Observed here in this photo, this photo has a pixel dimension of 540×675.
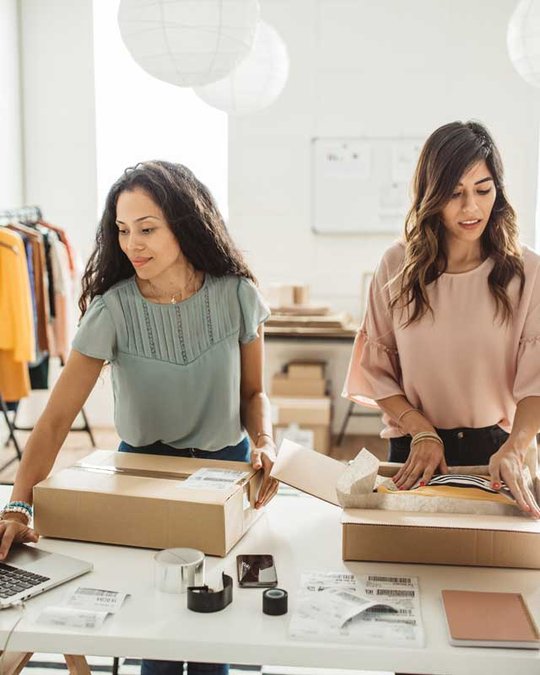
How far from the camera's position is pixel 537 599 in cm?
131

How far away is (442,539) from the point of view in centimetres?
141

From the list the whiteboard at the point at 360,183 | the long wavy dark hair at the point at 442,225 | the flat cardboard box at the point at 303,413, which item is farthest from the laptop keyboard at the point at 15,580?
the whiteboard at the point at 360,183

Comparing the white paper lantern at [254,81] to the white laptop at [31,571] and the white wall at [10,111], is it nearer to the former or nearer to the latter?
the white wall at [10,111]

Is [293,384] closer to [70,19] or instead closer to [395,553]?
[70,19]

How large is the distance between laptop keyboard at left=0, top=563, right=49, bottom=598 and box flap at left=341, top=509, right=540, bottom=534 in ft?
1.72

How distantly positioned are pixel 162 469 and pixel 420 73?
408 cm

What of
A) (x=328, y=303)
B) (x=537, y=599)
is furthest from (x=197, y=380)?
(x=328, y=303)

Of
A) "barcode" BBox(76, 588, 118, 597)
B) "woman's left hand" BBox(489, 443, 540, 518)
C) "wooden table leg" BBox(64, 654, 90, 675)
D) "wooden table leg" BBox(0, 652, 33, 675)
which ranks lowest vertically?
"wooden table leg" BBox(64, 654, 90, 675)

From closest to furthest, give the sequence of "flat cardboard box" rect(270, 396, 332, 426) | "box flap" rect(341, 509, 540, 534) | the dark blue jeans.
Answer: "box flap" rect(341, 509, 540, 534)
the dark blue jeans
"flat cardboard box" rect(270, 396, 332, 426)

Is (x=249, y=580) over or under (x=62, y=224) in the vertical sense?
under

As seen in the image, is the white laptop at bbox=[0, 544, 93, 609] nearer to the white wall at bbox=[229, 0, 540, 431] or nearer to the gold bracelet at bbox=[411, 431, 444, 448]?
the gold bracelet at bbox=[411, 431, 444, 448]

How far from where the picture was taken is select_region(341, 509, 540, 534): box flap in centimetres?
140

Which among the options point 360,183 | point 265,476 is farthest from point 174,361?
point 360,183

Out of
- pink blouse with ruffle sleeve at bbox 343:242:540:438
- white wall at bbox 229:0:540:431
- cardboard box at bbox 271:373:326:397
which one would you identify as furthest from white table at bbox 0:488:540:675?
white wall at bbox 229:0:540:431
